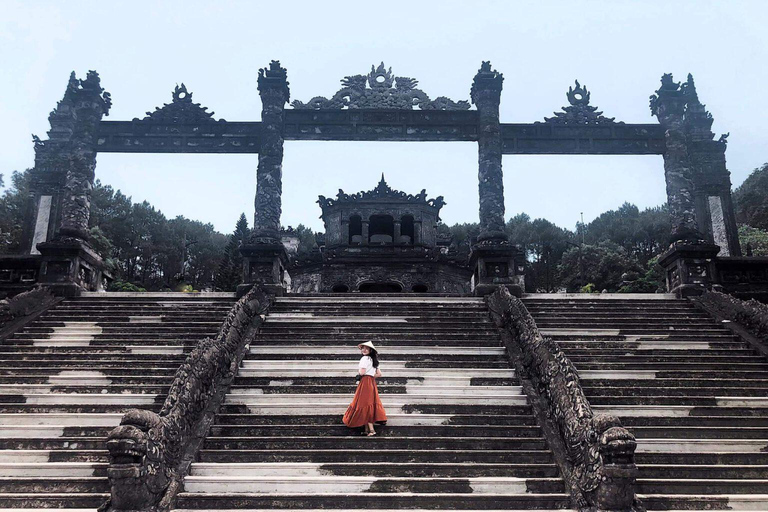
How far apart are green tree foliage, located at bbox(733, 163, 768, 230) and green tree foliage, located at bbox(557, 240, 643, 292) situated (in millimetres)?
7608

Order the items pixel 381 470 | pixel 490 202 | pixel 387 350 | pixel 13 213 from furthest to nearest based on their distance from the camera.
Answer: pixel 13 213, pixel 490 202, pixel 387 350, pixel 381 470

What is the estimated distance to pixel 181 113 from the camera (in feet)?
51.1

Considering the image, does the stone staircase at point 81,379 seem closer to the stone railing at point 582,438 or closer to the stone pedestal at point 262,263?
the stone pedestal at point 262,263

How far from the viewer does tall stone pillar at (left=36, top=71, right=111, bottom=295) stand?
12.3m

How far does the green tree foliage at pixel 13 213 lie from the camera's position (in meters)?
29.2

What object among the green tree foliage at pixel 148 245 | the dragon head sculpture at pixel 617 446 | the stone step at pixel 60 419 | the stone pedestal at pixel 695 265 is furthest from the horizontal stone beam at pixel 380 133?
the green tree foliage at pixel 148 245

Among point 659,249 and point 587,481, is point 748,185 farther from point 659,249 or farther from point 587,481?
point 587,481

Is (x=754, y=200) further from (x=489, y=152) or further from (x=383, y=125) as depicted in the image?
(x=383, y=125)

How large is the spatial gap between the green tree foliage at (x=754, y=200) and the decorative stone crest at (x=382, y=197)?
21.8 meters

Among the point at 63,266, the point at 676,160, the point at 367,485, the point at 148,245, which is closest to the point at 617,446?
the point at 367,485

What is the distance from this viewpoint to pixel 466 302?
11797 millimetres

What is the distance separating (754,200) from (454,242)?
66.3 ft

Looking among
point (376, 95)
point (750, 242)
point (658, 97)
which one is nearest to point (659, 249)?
point (750, 242)

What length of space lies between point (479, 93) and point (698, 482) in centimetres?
1158
